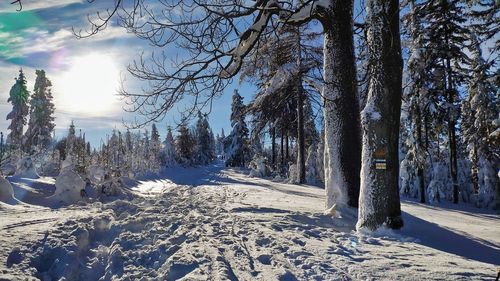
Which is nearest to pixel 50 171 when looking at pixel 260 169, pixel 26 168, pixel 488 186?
pixel 26 168

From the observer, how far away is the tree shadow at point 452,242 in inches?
211

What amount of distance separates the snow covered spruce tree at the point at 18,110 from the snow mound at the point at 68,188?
4289cm

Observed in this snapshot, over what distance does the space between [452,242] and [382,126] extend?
2143 mm

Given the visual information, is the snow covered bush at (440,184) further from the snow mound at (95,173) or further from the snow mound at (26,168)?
the snow mound at (26,168)

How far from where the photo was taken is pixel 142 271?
14.5ft

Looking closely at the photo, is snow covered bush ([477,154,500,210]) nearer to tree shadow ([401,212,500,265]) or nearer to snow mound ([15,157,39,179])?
tree shadow ([401,212,500,265])

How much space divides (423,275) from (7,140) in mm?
58338

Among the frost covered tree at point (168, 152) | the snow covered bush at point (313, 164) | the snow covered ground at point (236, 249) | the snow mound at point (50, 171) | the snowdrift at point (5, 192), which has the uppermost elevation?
the frost covered tree at point (168, 152)

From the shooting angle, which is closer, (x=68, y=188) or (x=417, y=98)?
(x=68, y=188)

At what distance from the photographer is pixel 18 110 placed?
49719 millimetres

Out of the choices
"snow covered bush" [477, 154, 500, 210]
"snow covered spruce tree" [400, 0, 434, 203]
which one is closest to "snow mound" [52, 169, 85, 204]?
"snow covered spruce tree" [400, 0, 434, 203]

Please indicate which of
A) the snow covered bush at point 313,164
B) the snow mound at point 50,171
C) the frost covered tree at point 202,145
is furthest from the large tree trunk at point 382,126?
the frost covered tree at point 202,145

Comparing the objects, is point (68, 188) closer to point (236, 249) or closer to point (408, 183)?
point (236, 249)

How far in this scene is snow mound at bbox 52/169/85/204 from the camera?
466 inches
